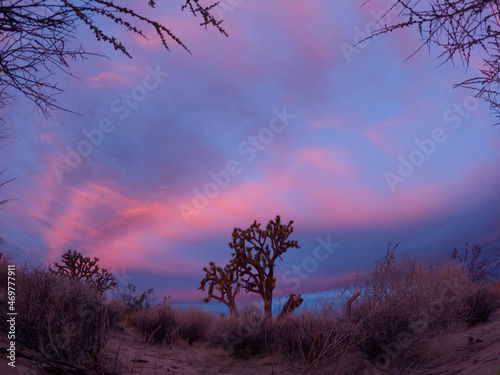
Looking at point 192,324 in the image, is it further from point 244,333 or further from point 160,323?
point 244,333

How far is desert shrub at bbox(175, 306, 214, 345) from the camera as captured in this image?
13.3 meters

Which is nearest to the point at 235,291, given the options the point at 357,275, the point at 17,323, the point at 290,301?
the point at 290,301

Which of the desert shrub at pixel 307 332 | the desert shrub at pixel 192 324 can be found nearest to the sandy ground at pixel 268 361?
the desert shrub at pixel 307 332

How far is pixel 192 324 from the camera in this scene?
1347 centimetres

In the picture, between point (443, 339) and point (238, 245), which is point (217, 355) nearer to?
point (238, 245)

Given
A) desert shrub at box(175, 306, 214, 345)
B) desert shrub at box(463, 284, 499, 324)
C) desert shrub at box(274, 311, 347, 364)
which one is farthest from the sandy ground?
desert shrub at box(175, 306, 214, 345)

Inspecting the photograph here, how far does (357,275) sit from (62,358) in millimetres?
5173

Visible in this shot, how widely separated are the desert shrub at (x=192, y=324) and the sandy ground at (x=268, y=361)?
1.93 metres

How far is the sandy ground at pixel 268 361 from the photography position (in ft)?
14.7

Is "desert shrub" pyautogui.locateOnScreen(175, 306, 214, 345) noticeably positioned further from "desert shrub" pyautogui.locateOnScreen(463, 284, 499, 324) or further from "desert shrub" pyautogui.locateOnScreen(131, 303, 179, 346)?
"desert shrub" pyautogui.locateOnScreen(463, 284, 499, 324)

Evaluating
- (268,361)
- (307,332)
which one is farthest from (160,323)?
(307,332)

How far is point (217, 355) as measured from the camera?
10.1 metres

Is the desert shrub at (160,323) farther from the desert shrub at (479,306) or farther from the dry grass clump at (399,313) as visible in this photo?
the desert shrub at (479,306)

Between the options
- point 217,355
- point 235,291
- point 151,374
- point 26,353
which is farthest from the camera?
point 235,291
